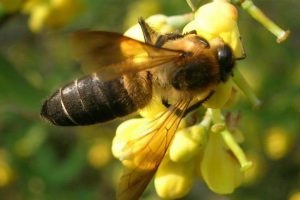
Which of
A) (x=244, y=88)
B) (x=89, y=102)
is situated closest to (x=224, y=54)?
(x=244, y=88)

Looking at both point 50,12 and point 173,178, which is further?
point 50,12

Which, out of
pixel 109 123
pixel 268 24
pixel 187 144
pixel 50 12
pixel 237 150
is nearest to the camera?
pixel 268 24

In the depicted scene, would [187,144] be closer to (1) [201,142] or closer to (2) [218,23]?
(1) [201,142]

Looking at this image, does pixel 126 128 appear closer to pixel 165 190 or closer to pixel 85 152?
pixel 165 190

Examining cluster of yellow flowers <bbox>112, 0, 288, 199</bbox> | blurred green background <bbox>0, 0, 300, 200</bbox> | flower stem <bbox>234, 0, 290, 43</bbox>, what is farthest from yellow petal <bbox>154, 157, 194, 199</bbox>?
blurred green background <bbox>0, 0, 300, 200</bbox>

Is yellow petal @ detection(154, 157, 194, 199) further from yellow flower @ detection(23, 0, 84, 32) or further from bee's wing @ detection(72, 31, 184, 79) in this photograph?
yellow flower @ detection(23, 0, 84, 32)
